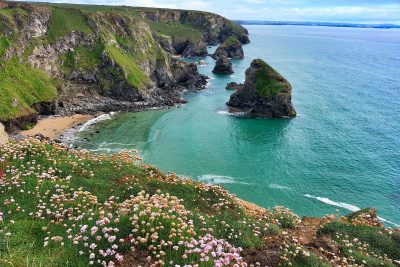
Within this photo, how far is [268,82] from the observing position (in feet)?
333

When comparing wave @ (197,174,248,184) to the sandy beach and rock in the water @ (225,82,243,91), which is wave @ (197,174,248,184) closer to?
the sandy beach

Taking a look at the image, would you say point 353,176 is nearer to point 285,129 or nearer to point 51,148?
point 285,129

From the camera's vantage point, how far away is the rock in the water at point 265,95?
97.8 metres

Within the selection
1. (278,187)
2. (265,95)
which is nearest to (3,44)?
(265,95)

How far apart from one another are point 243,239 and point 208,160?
1982 inches

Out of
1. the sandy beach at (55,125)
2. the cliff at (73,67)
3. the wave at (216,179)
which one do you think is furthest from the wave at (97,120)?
the wave at (216,179)

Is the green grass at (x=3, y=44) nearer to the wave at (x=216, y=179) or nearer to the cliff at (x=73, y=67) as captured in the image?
the cliff at (x=73, y=67)

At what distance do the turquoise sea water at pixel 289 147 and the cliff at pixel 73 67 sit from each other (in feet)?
39.7

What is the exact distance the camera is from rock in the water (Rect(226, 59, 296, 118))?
97.8 meters

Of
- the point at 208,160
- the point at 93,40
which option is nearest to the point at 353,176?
the point at 208,160

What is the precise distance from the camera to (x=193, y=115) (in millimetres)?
98688

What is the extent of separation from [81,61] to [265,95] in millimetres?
53070

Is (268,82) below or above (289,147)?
above

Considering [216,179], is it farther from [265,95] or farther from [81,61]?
[81,61]
